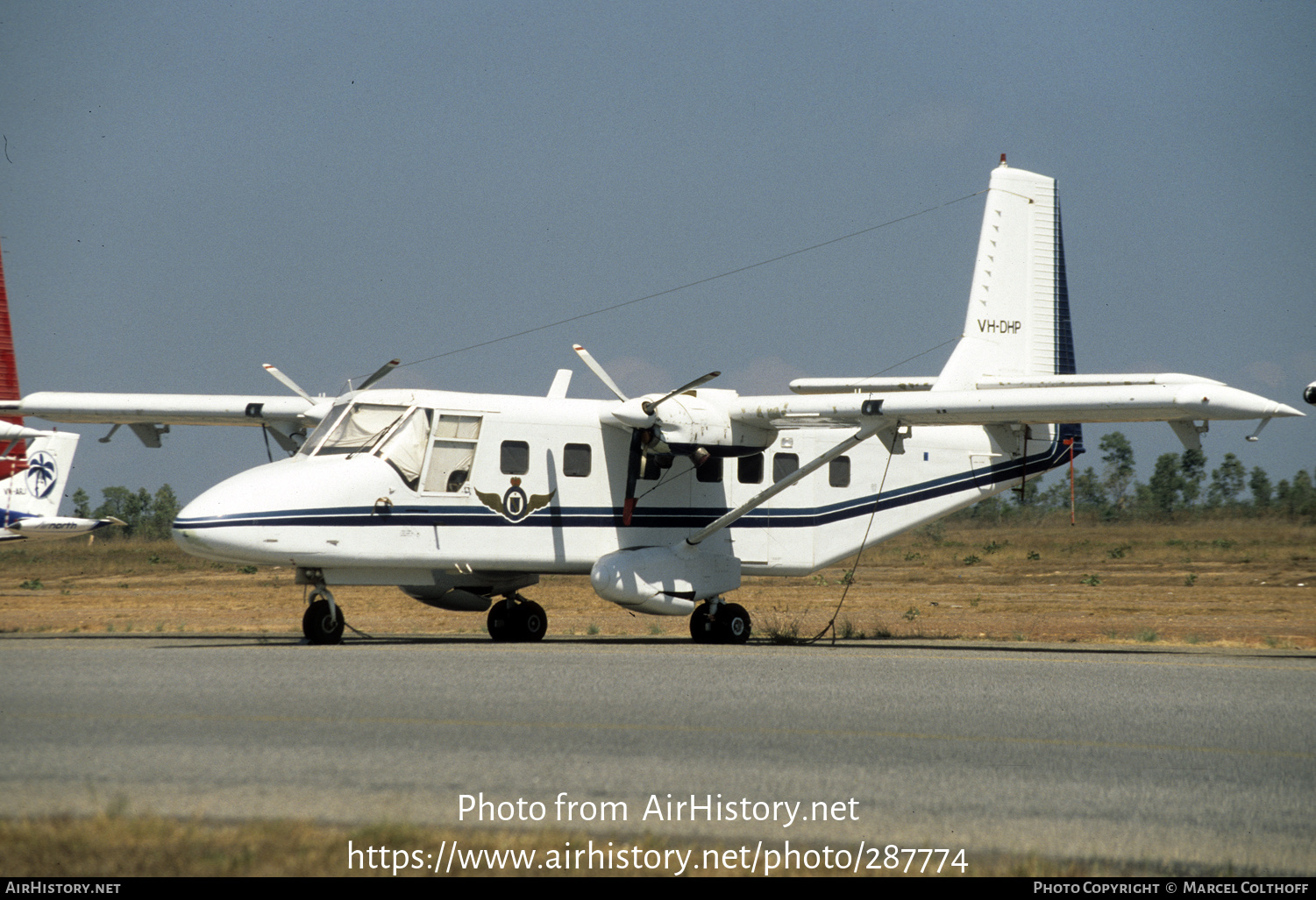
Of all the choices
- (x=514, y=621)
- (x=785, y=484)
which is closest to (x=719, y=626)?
(x=785, y=484)

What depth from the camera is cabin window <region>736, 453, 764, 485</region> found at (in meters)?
20.0

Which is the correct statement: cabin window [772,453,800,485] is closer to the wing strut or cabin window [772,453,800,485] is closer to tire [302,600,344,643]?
the wing strut

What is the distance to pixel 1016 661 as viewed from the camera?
15.1 m

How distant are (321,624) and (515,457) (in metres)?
3.46

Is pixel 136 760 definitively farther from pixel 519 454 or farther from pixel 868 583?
pixel 868 583

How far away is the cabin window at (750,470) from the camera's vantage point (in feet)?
65.5

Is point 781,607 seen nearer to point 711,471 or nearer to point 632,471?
point 711,471

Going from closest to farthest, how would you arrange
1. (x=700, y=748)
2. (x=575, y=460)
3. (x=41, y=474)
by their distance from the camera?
(x=700, y=748), (x=575, y=460), (x=41, y=474)

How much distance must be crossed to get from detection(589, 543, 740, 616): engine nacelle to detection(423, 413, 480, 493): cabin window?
233 cm

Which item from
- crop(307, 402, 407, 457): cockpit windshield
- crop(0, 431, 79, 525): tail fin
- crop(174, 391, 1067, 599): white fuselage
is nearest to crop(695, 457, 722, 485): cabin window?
crop(174, 391, 1067, 599): white fuselage

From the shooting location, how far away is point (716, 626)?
63.6 ft

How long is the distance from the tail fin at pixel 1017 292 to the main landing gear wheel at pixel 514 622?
7.84 meters

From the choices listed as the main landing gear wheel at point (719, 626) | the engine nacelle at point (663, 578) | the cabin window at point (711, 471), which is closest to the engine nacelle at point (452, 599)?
the engine nacelle at point (663, 578)

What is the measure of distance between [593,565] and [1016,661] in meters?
6.17
